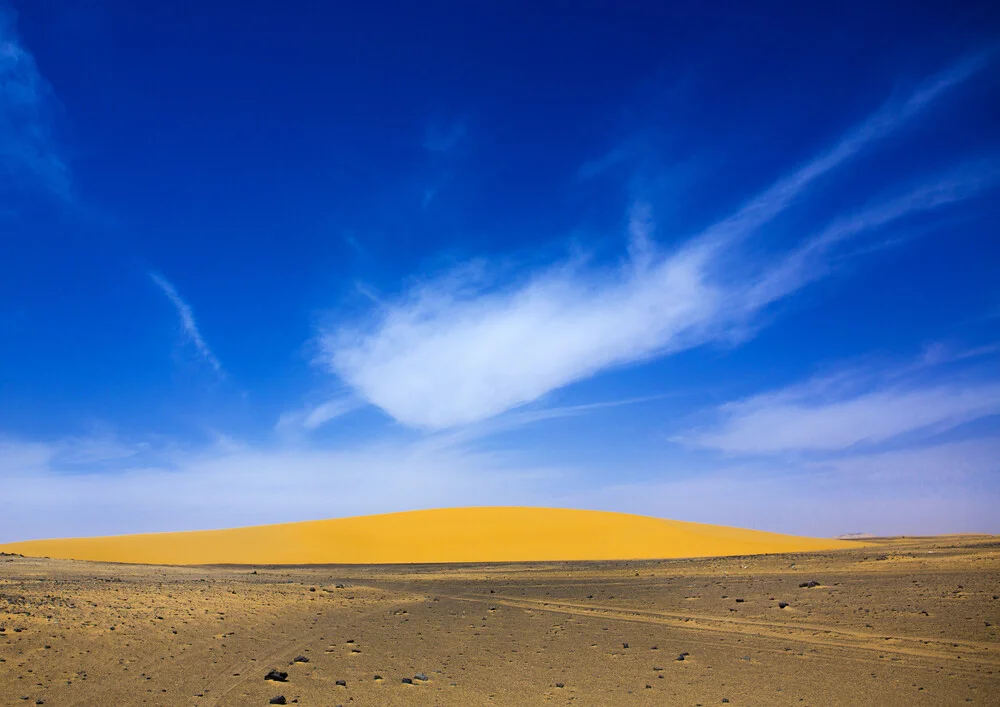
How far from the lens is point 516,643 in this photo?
34.3 ft

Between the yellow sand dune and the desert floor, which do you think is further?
the yellow sand dune

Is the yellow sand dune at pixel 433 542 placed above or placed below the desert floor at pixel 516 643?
above

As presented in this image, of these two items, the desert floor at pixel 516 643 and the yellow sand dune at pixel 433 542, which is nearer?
the desert floor at pixel 516 643

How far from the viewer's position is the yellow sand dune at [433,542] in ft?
130

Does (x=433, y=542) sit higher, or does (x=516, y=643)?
(x=433, y=542)

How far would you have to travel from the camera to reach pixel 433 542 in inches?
1736

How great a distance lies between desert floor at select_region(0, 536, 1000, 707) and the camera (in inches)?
289

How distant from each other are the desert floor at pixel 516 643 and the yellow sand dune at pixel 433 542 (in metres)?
21.2

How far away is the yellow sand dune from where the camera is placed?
130ft

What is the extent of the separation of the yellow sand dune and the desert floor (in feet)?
69.7

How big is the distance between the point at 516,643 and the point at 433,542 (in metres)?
35.0

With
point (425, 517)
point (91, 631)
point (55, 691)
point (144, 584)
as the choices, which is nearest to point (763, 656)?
point (55, 691)

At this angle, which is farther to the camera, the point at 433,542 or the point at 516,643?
the point at 433,542

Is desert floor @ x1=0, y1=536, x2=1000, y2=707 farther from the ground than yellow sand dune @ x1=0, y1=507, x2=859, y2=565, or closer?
closer
